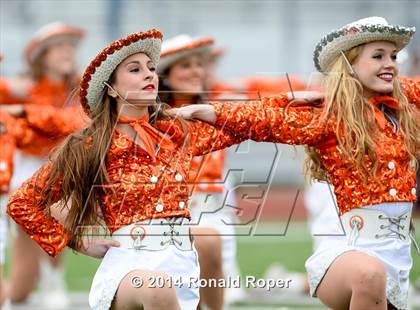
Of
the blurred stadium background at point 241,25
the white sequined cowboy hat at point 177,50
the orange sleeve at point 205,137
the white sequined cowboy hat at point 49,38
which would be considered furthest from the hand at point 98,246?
the blurred stadium background at point 241,25

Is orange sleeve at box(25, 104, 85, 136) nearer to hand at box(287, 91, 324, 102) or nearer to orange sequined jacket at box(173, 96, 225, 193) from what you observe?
orange sequined jacket at box(173, 96, 225, 193)

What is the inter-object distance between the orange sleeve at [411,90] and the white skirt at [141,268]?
4.54 ft

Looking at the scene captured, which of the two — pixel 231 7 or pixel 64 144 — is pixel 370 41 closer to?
pixel 64 144

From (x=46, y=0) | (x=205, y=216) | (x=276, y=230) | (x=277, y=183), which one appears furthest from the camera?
(x=46, y=0)

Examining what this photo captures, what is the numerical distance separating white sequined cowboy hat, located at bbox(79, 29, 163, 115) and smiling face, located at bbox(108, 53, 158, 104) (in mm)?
35

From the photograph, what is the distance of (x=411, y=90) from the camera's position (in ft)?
18.4

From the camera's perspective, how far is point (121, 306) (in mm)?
4910

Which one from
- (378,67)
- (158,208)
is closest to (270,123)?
(378,67)

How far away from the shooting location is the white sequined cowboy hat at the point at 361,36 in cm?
529

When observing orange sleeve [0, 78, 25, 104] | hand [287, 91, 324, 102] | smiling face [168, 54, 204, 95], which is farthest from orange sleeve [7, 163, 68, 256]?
orange sleeve [0, 78, 25, 104]

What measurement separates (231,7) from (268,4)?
575 millimetres

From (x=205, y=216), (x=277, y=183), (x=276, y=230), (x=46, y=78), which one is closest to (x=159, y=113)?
(x=205, y=216)

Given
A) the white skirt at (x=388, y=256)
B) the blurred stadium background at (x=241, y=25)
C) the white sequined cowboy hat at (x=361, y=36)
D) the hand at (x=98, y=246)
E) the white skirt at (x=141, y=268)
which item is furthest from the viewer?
the blurred stadium background at (x=241, y=25)

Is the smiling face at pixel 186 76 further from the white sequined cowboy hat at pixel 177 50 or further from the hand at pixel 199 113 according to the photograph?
the hand at pixel 199 113
